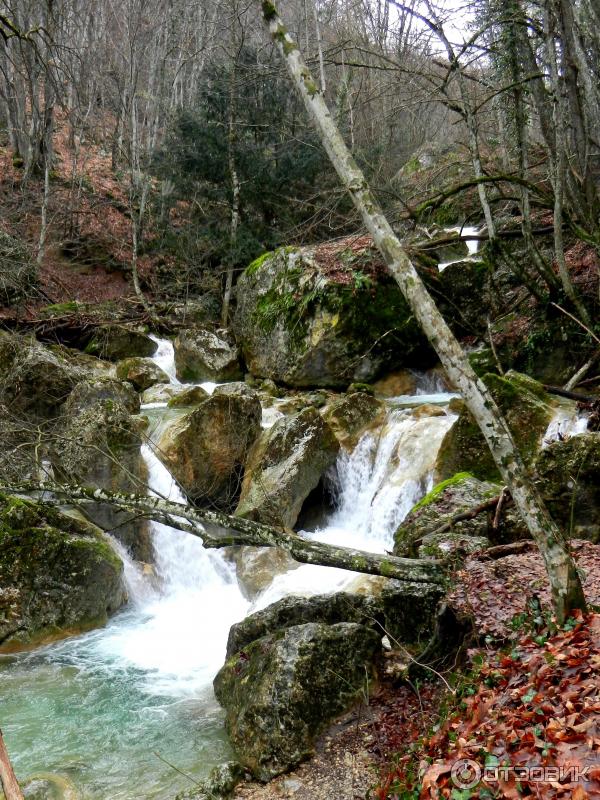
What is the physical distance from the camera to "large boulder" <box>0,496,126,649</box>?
7.33 meters

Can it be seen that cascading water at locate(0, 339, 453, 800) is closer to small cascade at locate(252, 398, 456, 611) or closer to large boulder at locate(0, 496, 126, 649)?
small cascade at locate(252, 398, 456, 611)

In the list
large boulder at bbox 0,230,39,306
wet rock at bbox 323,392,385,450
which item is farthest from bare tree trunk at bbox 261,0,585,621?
large boulder at bbox 0,230,39,306

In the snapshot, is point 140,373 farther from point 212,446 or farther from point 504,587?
point 504,587

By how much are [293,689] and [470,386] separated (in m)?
2.97

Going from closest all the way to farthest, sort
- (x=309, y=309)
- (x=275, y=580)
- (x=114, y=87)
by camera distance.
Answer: (x=275, y=580) → (x=309, y=309) → (x=114, y=87)

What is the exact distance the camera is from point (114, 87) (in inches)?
1000

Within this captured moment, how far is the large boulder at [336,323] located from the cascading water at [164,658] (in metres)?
2.97

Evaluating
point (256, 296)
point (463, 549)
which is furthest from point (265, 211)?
point (463, 549)

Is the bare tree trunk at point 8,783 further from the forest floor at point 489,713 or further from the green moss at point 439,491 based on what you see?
the green moss at point 439,491

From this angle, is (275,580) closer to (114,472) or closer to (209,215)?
(114,472)

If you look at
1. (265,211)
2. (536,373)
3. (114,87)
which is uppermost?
(114,87)

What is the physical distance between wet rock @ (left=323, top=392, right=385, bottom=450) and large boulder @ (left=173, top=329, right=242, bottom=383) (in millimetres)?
4744

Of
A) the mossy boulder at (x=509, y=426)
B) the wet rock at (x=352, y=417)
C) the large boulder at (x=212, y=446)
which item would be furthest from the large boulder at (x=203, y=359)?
the mossy boulder at (x=509, y=426)

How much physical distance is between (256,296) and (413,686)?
1149 centimetres
